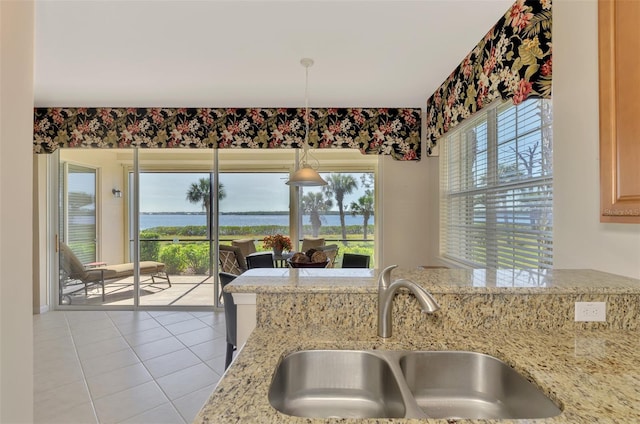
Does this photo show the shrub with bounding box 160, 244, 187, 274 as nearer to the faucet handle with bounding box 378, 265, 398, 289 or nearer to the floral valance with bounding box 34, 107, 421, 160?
the floral valance with bounding box 34, 107, 421, 160

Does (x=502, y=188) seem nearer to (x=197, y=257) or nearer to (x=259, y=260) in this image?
(x=259, y=260)

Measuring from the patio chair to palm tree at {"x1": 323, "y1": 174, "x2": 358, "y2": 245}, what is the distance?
268cm

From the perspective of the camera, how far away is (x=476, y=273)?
141 centimetres

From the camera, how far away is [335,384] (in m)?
1.04

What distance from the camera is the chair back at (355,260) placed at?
161 inches

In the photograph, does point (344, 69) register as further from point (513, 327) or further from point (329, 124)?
point (513, 327)

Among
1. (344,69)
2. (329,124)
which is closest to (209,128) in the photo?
(329,124)

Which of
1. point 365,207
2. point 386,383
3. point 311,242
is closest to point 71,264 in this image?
point 311,242

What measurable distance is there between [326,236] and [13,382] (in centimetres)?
354

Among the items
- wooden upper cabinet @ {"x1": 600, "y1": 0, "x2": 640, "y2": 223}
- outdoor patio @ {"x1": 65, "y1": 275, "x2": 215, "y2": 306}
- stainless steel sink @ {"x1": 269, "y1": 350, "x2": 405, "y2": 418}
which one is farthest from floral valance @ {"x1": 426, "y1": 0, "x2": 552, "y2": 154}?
outdoor patio @ {"x1": 65, "y1": 275, "x2": 215, "y2": 306}

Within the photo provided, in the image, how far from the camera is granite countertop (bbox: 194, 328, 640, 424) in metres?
0.69

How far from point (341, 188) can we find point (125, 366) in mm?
3085

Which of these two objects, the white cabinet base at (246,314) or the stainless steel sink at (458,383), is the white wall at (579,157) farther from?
the white cabinet base at (246,314)

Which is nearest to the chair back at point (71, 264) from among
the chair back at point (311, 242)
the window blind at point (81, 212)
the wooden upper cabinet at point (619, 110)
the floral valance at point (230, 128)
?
the window blind at point (81, 212)
